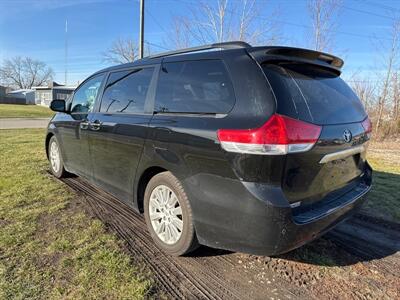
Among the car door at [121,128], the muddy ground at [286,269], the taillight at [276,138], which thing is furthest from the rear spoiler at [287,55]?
the muddy ground at [286,269]

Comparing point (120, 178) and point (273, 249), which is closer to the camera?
point (273, 249)

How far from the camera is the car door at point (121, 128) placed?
322cm

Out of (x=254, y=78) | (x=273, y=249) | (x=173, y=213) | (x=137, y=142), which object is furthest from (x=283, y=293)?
(x=137, y=142)

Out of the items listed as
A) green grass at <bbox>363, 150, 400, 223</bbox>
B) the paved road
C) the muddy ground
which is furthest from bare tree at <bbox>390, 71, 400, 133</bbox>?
the paved road

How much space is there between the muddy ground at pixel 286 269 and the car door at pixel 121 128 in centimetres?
63

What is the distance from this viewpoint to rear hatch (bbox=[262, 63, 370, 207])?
2.24 m

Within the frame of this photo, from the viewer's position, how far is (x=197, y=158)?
97.3 inches

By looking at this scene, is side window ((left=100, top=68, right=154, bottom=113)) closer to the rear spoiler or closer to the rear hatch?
the rear spoiler

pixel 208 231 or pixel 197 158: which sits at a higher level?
pixel 197 158

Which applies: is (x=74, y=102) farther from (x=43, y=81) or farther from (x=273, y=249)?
(x=43, y=81)

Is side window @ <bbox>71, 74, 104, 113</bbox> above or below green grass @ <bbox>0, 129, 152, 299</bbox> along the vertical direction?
above

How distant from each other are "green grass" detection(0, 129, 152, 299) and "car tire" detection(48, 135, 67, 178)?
2.33ft

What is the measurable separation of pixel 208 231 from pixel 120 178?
1.46 m

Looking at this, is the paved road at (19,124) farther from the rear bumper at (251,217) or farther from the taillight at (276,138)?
the taillight at (276,138)
